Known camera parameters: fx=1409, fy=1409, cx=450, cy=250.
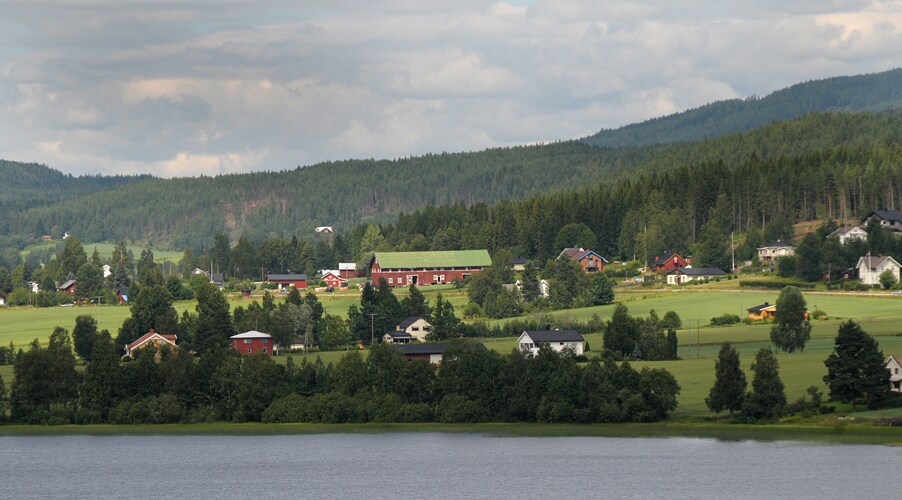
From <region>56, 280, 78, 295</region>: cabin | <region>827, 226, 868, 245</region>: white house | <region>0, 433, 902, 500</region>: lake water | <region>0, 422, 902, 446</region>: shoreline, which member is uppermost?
<region>827, 226, 868, 245</region>: white house

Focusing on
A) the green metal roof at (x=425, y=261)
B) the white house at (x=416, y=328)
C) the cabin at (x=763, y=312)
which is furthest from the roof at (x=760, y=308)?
the green metal roof at (x=425, y=261)

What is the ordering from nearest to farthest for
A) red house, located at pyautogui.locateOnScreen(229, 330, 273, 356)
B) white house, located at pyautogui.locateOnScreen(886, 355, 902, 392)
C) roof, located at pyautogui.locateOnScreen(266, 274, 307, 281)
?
white house, located at pyautogui.locateOnScreen(886, 355, 902, 392) < red house, located at pyautogui.locateOnScreen(229, 330, 273, 356) < roof, located at pyautogui.locateOnScreen(266, 274, 307, 281)

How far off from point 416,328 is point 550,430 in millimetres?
42502

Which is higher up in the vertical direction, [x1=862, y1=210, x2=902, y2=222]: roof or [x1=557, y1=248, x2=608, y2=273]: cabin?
[x1=862, y1=210, x2=902, y2=222]: roof

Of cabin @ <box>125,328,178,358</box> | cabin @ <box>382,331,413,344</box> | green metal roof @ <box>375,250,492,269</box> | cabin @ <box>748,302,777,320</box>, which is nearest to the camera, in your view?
cabin @ <box>125,328,178,358</box>

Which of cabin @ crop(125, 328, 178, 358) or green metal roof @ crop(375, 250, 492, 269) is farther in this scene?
green metal roof @ crop(375, 250, 492, 269)

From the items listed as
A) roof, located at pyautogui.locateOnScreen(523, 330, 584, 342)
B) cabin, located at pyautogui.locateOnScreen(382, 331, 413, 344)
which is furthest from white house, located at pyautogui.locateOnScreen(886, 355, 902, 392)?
cabin, located at pyautogui.locateOnScreen(382, 331, 413, 344)

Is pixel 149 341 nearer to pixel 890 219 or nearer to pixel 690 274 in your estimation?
pixel 690 274

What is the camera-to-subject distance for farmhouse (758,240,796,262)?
561 feet

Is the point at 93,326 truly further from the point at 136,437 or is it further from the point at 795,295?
the point at 795,295

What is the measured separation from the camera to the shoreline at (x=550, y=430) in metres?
80.1

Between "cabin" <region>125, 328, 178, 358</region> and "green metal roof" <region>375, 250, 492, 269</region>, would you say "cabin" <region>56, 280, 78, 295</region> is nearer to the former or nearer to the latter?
"green metal roof" <region>375, 250, 492, 269</region>

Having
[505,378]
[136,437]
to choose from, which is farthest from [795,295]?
[136,437]

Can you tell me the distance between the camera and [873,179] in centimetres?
18900
